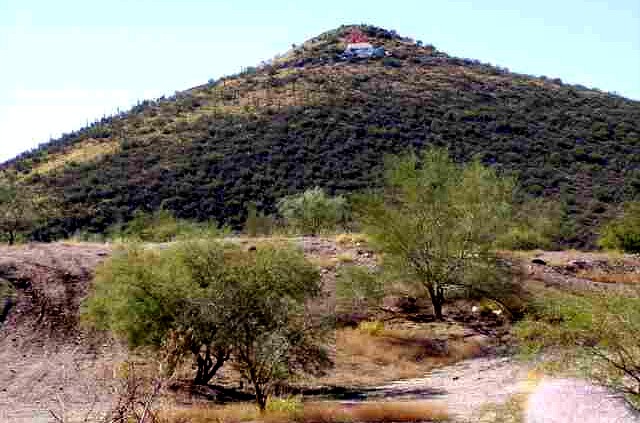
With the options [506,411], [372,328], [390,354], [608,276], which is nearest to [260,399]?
[506,411]

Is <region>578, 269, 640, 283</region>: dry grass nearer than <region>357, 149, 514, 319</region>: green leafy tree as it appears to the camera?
No

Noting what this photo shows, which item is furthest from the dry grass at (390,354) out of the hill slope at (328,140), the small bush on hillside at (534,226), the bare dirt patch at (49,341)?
the hill slope at (328,140)

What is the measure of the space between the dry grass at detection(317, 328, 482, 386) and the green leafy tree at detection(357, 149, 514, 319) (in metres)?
2.31

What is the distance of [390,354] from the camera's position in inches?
997

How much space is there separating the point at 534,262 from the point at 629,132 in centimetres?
3489

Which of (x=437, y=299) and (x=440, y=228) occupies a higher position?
(x=440, y=228)

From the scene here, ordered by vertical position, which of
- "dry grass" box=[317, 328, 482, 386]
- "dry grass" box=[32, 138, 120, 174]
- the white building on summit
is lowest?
"dry grass" box=[317, 328, 482, 386]

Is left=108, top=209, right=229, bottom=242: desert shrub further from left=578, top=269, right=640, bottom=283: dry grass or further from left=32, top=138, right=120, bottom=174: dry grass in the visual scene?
left=578, top=269, right=640, bottom=283: dry grass

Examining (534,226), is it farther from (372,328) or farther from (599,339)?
(599,339)

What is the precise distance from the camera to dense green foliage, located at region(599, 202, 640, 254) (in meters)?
40.9

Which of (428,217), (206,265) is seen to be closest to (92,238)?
(428,217)

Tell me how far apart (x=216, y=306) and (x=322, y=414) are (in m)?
3.56

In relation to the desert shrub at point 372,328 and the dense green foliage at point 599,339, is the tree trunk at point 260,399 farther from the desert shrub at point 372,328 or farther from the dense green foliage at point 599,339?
the desert shrub at point 372,328

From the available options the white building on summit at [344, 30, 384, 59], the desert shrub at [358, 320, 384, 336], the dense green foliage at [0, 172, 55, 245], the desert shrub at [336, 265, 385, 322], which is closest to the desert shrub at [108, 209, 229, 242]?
the dense green foliage at [0, 172, 55, 245]
